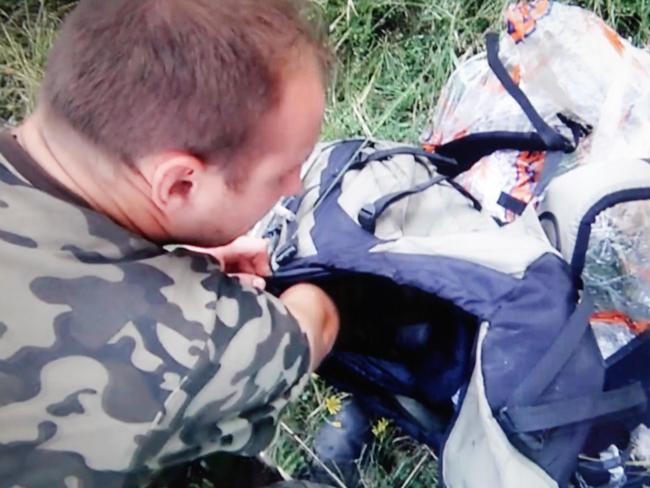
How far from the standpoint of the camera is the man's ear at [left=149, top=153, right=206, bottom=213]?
0.79 metres

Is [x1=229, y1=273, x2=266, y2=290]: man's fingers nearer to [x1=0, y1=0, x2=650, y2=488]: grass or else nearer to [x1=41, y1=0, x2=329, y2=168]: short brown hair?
[x1=41, y1=0, x2=329, y2=168]: short brown hair

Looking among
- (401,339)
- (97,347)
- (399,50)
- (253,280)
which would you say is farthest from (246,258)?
(399,50)

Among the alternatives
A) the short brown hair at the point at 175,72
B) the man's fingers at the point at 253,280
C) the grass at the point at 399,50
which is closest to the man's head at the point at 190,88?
the short brown hair at the point at 175,72

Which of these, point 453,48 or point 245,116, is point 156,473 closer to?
point 245,116

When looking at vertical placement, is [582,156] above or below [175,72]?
below

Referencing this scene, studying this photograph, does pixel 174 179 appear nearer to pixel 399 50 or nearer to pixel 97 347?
pixel 97 347

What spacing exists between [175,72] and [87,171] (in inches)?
4.2

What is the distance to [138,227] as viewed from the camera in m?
0.85

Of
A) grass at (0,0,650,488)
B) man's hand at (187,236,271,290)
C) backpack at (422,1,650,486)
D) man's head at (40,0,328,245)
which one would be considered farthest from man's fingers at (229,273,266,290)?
grass at (0,0,650,488)

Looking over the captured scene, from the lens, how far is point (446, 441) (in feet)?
3.39

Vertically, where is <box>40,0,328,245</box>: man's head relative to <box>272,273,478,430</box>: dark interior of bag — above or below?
above

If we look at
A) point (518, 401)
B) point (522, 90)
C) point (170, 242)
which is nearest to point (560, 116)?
point (522, 90)

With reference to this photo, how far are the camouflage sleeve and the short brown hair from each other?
12cm

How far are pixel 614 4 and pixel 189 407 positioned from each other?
92 cm
